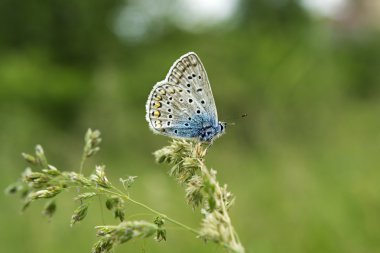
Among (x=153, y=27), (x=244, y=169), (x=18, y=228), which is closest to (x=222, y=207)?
(x=18, y=228)

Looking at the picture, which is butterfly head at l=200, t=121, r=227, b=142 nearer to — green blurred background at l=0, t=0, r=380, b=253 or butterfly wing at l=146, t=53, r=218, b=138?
butterfly wing at l=146, t=53, r=218, b=138

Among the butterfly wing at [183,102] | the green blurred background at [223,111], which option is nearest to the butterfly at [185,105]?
the butterfly wing at [183,102]

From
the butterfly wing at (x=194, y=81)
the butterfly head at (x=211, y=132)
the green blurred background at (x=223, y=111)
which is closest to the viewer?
the butterfly wing at (x=194, y=81)

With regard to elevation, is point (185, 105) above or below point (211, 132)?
above

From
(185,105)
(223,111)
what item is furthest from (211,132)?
(223,111)

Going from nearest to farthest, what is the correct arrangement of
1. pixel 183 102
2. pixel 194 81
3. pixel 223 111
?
pixel 194 81 → pixel 183 102 → pixel 223 111

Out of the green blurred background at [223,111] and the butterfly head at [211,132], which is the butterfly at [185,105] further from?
the green blurred background at [223,111]

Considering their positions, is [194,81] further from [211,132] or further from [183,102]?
[211,132]

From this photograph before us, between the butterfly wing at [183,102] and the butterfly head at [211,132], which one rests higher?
the butterfly wing at [183,102]
